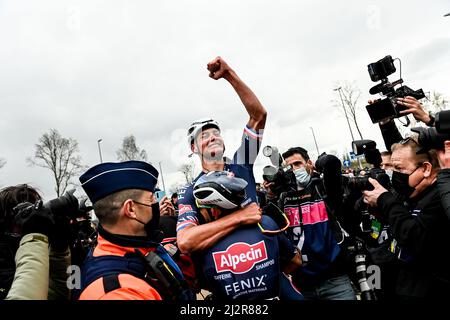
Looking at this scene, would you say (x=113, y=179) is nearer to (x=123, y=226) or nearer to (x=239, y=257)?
(x=123, y=226)

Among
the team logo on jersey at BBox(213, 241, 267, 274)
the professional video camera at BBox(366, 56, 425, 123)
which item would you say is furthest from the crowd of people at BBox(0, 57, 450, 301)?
the professional video camera at BBox(366, 56, 425, 123)

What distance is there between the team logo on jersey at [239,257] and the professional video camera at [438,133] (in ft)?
4.16

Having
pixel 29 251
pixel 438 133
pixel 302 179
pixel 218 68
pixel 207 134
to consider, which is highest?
pixel 218 68

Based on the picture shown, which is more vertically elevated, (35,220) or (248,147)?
(248,147)

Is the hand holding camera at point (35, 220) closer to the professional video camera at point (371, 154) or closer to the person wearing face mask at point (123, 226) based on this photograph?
the person wearing face mask at point (123, 226)

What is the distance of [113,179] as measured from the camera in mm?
1749

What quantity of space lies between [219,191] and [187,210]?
0.39m

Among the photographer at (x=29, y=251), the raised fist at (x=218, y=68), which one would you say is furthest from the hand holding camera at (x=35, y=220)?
the raised fist at (x=218, y=68)

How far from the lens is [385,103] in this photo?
3205 mm

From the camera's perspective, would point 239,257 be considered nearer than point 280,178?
Yes

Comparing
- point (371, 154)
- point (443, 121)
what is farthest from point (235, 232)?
point (371, 154)

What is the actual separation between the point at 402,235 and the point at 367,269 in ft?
2.82
